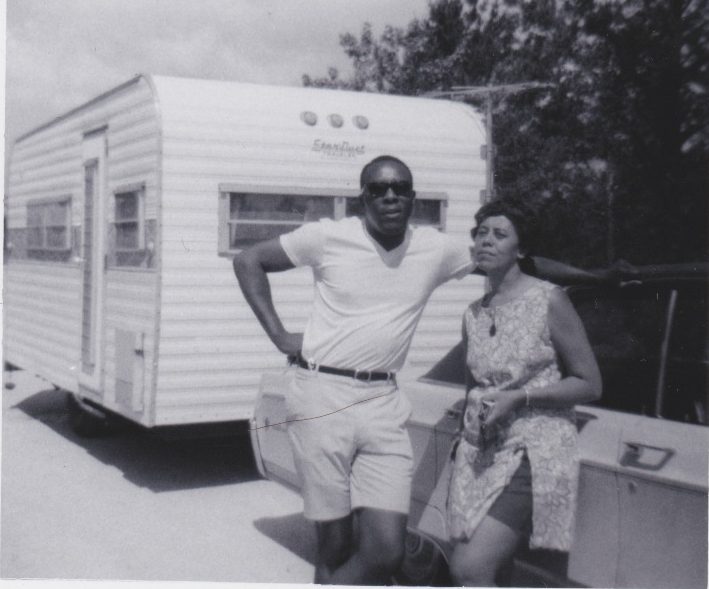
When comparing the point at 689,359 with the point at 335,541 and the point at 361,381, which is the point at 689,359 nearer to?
the point at 361,381

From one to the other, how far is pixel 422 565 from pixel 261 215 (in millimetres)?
2953

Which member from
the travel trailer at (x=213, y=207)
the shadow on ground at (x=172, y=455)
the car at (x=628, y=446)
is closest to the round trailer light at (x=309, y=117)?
the travel trailer at (x=213, y=207)

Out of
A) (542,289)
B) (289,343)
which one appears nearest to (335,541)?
(289,343)

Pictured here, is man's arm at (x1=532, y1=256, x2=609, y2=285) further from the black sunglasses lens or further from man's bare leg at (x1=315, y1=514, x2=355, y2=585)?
man's bare leg at (x1=315, y1=514, x2=355, y2=585)

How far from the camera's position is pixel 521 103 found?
A: 1328cm

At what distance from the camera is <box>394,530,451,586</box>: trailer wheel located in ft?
13.1

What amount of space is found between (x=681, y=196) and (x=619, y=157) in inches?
59.0

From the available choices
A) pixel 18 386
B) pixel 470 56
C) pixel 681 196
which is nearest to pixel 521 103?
pixel 470 56

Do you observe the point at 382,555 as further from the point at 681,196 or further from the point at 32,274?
the point at 32,274

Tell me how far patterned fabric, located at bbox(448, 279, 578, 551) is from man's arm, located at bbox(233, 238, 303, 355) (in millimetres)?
679

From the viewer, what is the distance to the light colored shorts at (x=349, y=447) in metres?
3.04

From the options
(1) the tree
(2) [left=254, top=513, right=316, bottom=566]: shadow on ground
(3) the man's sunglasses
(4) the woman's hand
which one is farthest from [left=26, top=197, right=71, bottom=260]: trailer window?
(4) the woman's hand

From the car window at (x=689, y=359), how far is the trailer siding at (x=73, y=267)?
12.2 feet

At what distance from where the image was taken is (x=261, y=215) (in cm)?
633
